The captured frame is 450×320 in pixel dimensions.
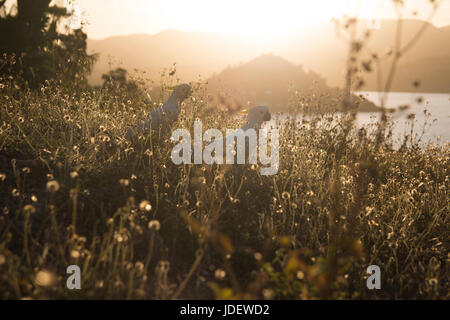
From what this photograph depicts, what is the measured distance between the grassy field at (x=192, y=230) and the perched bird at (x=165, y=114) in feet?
0.66

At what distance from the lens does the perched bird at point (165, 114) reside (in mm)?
5215

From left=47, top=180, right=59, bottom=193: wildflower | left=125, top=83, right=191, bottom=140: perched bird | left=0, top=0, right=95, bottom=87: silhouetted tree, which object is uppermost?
left=0, top=0, right=95, bottom=87: silhouetted tree

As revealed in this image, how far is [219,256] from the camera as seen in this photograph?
3490mm

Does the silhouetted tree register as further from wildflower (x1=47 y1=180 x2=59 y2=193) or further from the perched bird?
wildflower (x1=47 y1=180 x2=59 y2=193)

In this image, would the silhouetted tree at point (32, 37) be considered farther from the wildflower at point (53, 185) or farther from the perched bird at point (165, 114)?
the wildflower at point (53, 185)

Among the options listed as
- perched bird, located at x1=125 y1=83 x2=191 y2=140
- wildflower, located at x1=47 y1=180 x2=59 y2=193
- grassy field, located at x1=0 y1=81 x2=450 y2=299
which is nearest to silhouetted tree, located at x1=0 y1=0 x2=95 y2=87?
perched bird, located at x1=125 y1=83 x2=191 y2=140

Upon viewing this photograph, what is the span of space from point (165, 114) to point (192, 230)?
216 centimetres

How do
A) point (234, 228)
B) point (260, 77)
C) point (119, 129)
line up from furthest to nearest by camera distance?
point (260, 77)
point (119, 129)
point (234, 228)

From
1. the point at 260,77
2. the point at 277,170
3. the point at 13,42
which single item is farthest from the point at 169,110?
the point at 260,77

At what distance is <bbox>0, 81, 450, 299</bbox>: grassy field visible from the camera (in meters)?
2.58

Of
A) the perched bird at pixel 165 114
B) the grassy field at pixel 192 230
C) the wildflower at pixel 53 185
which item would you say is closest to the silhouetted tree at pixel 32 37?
the perched bird at pixel 165 114

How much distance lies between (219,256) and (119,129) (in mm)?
2576

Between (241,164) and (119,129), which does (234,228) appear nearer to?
(241,164)

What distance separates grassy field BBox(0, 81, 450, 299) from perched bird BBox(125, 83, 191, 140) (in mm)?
203
